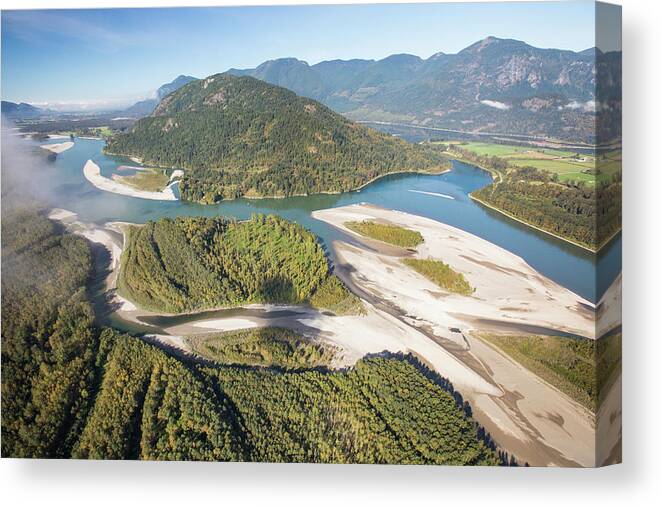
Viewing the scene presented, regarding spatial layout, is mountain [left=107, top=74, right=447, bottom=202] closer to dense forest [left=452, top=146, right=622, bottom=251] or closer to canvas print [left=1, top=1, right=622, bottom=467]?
canvas print [left=1, top=1, right=622, bottom=467]

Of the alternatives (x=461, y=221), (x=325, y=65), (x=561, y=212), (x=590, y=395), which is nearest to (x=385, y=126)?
(x=325, y=65)

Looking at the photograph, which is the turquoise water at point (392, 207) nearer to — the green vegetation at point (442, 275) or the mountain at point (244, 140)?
the mountain at point (244, 140)

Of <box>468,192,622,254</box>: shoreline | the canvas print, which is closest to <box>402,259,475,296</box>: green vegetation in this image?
the canvas print

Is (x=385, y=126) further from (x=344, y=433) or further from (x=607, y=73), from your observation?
(x=344, y=433)

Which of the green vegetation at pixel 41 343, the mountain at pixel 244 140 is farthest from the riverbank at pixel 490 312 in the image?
the green vegetation at pixel 41 343

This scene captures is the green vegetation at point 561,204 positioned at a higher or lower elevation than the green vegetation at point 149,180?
lower

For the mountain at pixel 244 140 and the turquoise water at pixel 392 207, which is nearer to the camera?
the turquoise water at pixel 392 207
